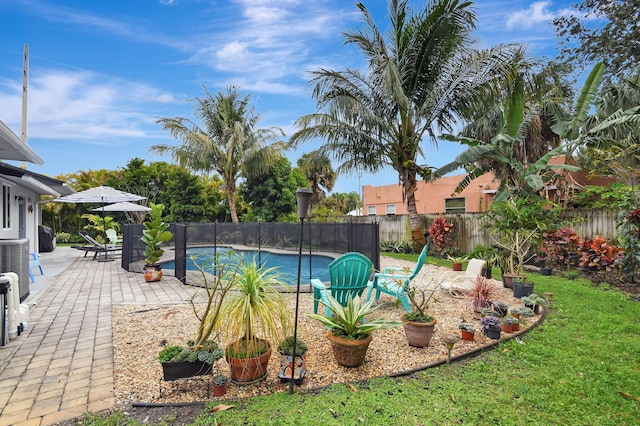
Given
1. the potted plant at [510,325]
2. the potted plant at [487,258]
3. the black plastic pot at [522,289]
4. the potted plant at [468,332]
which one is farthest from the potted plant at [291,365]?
the potted plant at [487,258]

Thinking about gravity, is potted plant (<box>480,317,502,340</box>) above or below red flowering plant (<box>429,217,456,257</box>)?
below

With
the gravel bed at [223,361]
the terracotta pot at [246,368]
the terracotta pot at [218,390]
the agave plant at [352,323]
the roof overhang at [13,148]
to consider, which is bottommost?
the gravel bed at [223,361]

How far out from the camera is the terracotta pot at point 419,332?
3.64m

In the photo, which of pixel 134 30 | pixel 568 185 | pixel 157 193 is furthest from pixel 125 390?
pixel 157 193

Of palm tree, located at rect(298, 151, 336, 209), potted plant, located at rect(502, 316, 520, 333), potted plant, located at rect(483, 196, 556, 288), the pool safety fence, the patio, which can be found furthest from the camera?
palm tree, located at rect(298, 151, 336, 209)

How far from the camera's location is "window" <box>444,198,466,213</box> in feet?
69.6

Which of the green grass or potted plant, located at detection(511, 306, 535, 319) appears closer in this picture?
the green grass

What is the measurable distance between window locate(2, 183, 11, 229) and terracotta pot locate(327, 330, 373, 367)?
407 inches

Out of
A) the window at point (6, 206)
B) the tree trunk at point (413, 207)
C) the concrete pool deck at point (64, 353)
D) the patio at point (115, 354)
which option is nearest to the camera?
the concrete pool deck at point (64, 353)

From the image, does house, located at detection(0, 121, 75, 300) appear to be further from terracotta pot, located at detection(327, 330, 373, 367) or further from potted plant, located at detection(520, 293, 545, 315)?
potted plant, located at detection(520, 293, 545, 315)

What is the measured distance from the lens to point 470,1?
367 inches

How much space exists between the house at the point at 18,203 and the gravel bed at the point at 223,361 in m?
1.77

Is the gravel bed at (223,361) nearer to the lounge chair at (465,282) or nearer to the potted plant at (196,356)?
the potted plant at (196,356)

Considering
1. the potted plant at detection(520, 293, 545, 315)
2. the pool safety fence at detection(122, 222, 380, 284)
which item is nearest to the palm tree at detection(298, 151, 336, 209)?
the pool safety fence at detection(122, 222, 380, 284)
